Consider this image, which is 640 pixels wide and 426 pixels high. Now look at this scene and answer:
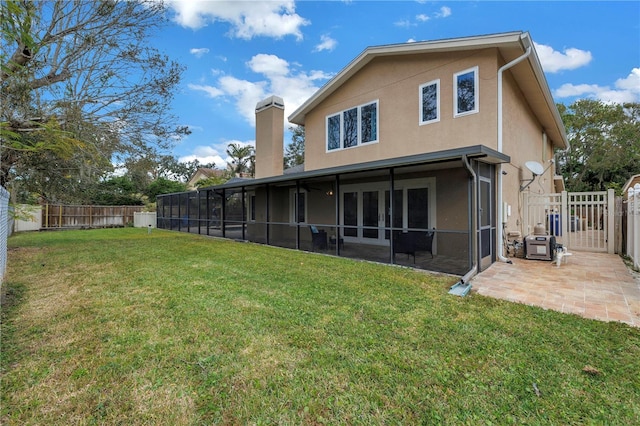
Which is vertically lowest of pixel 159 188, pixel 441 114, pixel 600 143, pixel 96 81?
pixel 159 188

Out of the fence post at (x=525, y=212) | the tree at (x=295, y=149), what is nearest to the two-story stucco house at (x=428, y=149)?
the fence post at (x=525, y=212)

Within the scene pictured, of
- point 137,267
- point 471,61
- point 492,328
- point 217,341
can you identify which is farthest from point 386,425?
point 471,61

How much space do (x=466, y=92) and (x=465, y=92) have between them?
0.03 meters

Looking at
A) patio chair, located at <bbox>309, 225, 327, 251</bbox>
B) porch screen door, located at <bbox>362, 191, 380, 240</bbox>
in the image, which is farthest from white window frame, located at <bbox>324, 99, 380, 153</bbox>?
patio chair, located at <bbox>309, 225, 327, 251</bbox>

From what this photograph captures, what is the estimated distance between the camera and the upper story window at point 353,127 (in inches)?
397

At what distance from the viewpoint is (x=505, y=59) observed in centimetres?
759

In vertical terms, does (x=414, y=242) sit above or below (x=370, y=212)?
below

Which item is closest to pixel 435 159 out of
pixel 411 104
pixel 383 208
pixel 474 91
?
pixel 474 91

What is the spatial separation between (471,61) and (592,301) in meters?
6.24

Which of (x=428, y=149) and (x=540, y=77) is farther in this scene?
(x=428, y=149)

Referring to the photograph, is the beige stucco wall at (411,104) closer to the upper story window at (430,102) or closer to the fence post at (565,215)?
the upper story window at (430,102)

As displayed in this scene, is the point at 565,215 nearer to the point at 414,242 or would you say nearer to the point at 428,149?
the point at 428,149

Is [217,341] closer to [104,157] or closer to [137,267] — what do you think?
[137,267]

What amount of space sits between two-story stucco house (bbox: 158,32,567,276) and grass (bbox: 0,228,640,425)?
9.01 feet
